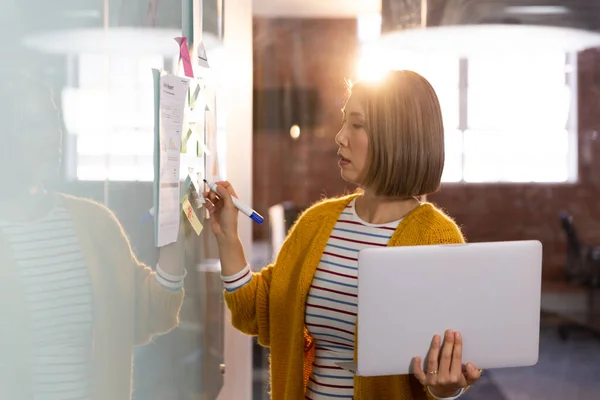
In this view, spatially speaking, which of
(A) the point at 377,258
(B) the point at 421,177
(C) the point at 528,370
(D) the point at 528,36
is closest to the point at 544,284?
(C) the point at 528,370

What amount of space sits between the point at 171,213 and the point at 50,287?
1.84 ft

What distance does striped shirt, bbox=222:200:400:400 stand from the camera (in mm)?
1599

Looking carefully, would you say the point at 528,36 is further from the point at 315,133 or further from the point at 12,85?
the point at 12,85

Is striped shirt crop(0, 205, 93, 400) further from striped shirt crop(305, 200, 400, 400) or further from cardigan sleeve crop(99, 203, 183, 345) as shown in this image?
striped shirt crop(305, 200, 400, 400)

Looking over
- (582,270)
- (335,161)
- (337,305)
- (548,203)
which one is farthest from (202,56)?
(582,270)

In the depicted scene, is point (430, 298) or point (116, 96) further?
point (430, 298)

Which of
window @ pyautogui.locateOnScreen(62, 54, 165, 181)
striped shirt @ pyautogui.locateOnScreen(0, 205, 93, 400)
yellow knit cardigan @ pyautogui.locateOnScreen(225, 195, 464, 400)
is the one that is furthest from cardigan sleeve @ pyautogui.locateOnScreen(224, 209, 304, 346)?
striped shirt @ pyautogui.locateOnScreen(0, 205, 93, 400)

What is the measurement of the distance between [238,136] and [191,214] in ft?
4.15

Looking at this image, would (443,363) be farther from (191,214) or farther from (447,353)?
(191,214)

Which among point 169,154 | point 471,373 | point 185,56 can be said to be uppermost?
point 185,56

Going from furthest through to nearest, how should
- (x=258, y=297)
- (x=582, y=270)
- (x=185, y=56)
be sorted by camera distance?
1. (x=582, y=270)
2. (x=258, y=297)
3. (x=185, y=56)

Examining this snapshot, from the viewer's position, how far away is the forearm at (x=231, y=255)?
164 centimetres

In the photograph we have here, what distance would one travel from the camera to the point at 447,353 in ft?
4.58

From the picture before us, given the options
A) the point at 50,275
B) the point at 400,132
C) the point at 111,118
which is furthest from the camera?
the point at 400,132
